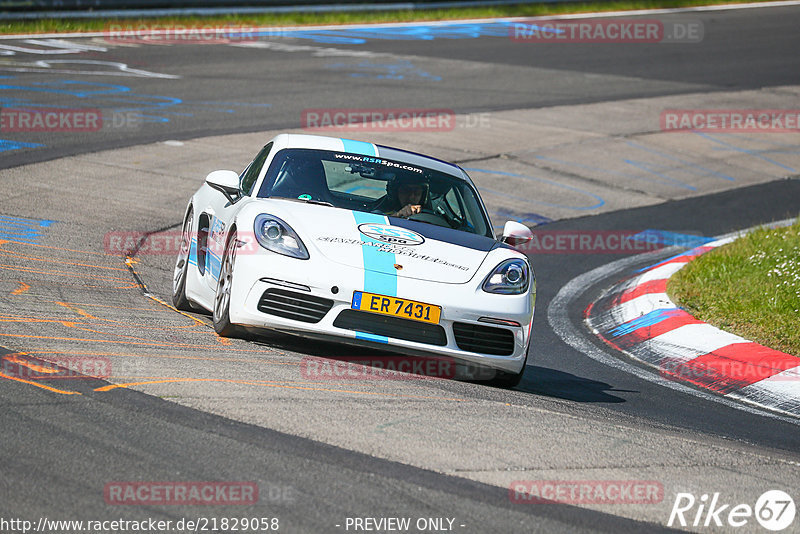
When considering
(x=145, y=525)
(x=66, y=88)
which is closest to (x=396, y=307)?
(x=145, y=525)

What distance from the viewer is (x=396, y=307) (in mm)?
5852

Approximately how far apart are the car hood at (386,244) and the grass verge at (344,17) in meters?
16.7

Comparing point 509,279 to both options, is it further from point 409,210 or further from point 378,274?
point 409,210

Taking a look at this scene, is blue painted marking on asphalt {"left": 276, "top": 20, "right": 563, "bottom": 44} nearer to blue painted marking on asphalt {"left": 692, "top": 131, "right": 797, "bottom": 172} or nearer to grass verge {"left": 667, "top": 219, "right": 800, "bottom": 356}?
blue painted marking on asphalt {"left": 692, "top": 131, "right": 797, "bottom": 172}

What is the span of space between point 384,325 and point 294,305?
496 millimetres

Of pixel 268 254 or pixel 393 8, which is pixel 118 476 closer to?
pixel 268 254

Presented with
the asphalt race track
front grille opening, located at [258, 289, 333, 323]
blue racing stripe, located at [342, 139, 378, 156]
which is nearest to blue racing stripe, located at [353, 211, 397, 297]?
front grille opening, located at [258, 289, 333, 323]

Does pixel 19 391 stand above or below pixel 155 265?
above

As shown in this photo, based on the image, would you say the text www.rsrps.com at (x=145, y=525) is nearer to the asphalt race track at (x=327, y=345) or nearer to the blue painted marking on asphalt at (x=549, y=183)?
the asphalt race track at (x=327, y=345)

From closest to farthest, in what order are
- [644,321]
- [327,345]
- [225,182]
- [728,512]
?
[728,512]
[327,345]
[225,182]
[644,321]

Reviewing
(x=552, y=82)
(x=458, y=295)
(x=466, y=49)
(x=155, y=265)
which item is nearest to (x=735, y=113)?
(x=552, y=82)

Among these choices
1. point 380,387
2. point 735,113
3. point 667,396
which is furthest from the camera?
point 735,113

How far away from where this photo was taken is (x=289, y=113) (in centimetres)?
1619

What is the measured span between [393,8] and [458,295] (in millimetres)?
23563
